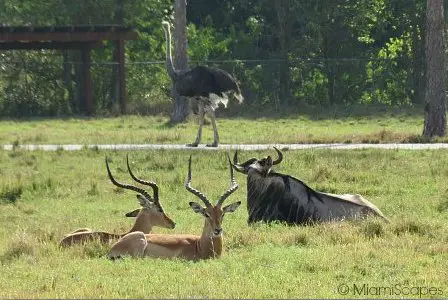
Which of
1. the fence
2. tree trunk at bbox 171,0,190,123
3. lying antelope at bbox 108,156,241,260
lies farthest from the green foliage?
lying antelope at bbox 108,156,241,260

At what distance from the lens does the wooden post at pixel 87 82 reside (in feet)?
131

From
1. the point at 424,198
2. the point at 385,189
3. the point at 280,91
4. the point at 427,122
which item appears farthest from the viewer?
the point at 280,91

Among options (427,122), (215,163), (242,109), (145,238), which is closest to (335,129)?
(427,122)

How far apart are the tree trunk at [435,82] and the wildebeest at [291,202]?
12.7m

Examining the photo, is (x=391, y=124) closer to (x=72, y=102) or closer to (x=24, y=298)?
(x=72, y=102)

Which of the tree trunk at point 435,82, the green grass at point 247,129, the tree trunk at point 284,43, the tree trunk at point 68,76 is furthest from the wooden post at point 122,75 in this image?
the tree trunk at point 435,82

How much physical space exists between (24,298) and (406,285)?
10.9 feet

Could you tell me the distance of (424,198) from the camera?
58.1ft

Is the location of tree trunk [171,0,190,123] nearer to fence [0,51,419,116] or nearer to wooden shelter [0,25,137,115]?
wooden shelter [0,25,137,115]

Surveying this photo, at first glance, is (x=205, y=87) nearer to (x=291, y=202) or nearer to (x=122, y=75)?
(x=291, y=202)

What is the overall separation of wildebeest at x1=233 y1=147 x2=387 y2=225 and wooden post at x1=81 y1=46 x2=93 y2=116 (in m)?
24.4

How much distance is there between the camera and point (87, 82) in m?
39.9

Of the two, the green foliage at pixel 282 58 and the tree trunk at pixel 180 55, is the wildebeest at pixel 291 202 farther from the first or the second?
the green foliage at pixel 282 58

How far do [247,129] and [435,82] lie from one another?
6822 mm
